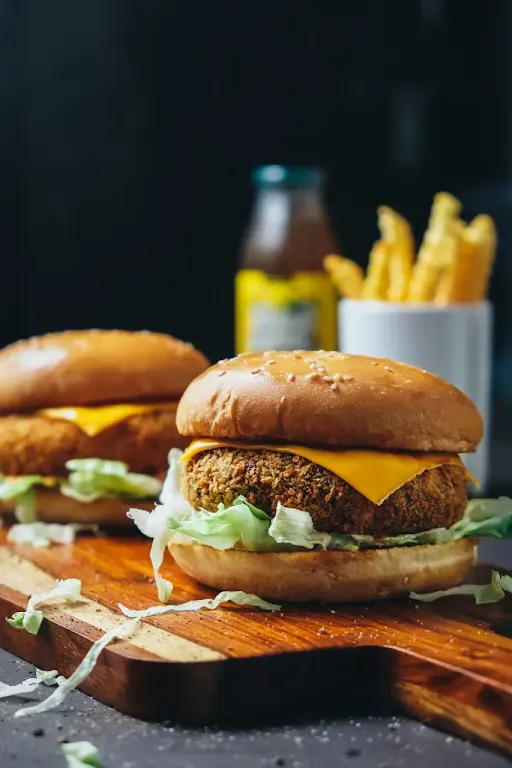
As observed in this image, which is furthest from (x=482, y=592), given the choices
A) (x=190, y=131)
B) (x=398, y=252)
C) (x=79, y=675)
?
(x=190, y=131)

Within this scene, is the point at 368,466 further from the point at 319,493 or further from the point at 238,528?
the point at 238,528

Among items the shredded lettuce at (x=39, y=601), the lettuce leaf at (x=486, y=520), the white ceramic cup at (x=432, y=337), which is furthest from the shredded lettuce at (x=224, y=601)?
the white ceramic cup at (x=432, y=337)

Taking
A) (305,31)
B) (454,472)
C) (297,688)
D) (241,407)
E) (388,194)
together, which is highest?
(305,31)

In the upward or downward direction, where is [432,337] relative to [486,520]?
upward

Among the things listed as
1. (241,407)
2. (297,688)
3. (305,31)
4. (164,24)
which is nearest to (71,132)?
(164,24)

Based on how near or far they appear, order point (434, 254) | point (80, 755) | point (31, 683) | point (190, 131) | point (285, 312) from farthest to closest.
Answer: point (190, 131) → point (285, 312) → point (434, 254) → point (31, 683) → point (80, 755)

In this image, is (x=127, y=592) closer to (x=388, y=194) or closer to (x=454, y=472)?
(x=454, y=472)

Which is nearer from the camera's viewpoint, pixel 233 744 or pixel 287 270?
pixel 233 744
